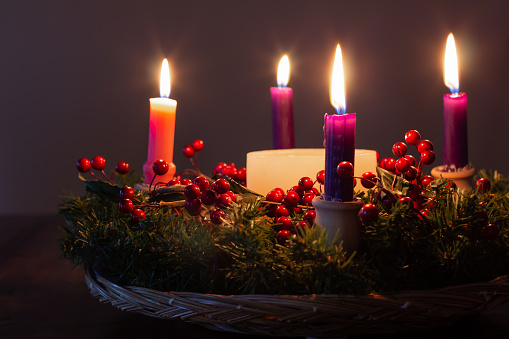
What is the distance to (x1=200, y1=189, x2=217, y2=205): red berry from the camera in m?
0.53

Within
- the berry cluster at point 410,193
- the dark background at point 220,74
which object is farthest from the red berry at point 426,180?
the dark background at point 220,74

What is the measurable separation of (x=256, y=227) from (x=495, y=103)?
1.21m

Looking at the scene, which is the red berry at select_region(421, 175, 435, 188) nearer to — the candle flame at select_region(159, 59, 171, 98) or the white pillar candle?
the white pillar candle

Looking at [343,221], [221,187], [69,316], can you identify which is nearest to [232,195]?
[221,187]

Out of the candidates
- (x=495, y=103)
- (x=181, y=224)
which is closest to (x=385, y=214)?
(x=181, y=224)

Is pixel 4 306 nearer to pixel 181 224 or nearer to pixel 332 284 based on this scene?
pixel 181 224

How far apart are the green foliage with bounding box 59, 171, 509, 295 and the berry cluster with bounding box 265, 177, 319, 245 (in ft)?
0.05

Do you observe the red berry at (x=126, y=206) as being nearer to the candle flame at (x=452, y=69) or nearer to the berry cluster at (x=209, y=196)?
the berry cluster at (x=209, y=196)

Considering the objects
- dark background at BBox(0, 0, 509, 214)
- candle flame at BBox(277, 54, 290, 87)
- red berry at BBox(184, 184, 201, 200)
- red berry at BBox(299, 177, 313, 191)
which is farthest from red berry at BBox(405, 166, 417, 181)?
dark background at BBox(0, 0, 509, 214)

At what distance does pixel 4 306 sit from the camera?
619 millimetres

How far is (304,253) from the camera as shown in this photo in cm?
43

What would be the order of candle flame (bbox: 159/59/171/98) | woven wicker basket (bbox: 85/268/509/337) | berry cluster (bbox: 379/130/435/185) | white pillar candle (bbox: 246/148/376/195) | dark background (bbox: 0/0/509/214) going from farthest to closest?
dark background (bbox: 0/0/509/214) < candle flame (bbox: 159/59/171/98) < white pillar candle (bbox: 246/148/376/195) < berry cluster (bbox: 379/130/435/185) < woven wicker basket (bbox: 85/268/509/337)

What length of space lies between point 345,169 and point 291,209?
0.13 m

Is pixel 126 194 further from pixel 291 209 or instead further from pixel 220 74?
pixel 220 74
